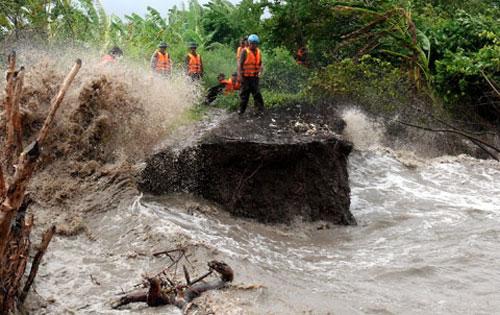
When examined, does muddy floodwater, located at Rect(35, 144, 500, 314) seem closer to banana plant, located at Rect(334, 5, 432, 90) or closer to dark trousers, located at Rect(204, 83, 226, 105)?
banana plant, located at Rect(334, 5, 432, 90)

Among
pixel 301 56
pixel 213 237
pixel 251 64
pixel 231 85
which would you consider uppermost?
pixel 301 56

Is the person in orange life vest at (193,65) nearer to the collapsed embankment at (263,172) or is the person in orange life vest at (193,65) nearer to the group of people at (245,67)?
the group of people at (245,67)

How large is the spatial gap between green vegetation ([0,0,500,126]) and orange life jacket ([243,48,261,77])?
1933 millimetres

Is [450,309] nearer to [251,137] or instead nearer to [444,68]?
[251,137]

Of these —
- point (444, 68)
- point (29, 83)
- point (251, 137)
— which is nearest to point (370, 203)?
point (251, 137)

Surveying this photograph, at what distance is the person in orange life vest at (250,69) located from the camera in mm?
10883

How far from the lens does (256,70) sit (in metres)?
11.0

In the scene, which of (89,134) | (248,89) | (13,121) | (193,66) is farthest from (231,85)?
(13,121)

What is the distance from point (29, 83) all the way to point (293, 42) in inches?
397

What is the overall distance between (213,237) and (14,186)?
4.33 metres

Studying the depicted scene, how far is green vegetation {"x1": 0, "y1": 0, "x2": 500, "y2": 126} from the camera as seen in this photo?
13680mm

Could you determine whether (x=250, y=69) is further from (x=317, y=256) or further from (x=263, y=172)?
(x=317, y=256)

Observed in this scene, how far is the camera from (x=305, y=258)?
7516mm

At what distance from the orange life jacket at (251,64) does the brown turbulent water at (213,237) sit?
4.84ft
